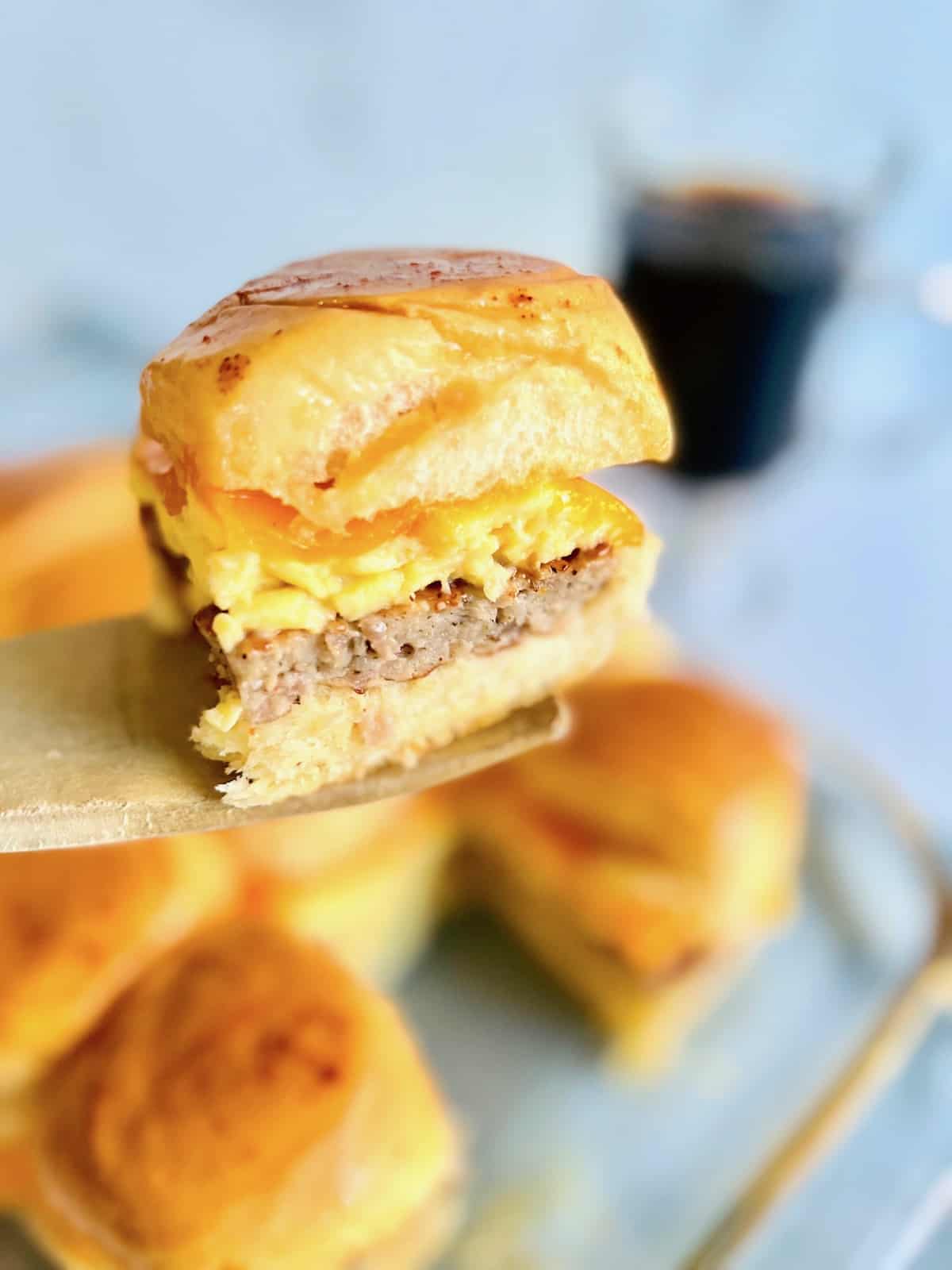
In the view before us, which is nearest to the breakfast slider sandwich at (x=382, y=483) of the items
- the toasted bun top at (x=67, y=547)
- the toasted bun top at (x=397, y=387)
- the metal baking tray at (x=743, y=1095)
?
the toasted bun top at (x=397, y=387)

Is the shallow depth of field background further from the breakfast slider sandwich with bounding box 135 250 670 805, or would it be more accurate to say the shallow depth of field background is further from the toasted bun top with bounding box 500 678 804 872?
the breakfast slider sandwich with bounding box 135 250 670 805

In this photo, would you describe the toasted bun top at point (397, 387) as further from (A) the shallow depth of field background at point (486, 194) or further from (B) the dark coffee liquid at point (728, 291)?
(A) the shallow depth of field background at point (486, 194)

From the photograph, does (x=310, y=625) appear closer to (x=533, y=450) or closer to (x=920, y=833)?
(x=533, y=450)

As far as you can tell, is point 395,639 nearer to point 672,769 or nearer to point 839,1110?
point 672,769

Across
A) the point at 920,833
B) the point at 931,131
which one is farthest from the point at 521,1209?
the point at 931,131

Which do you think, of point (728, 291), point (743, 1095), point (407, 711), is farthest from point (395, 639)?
point (728, 291)
